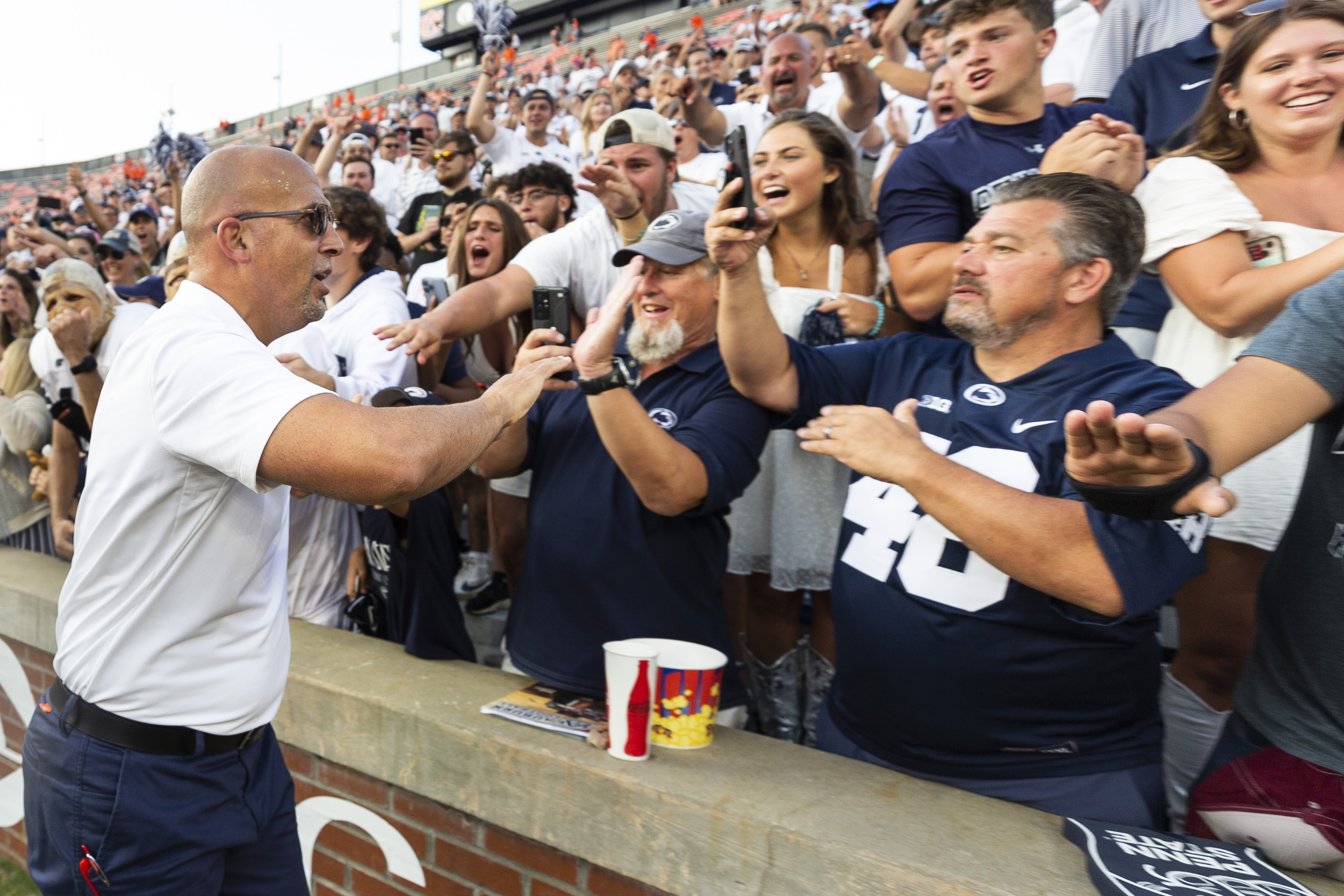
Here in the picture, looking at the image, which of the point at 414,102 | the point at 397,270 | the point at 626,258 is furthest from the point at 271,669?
the point at 414,102

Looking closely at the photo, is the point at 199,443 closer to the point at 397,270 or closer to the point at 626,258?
the point at 626,258

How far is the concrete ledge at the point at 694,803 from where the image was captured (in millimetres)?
1628

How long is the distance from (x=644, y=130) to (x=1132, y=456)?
9.51 feet

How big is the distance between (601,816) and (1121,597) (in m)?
1.16

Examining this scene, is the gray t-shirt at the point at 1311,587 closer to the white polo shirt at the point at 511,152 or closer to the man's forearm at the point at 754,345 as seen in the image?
the man's forearm at the point at 754,345

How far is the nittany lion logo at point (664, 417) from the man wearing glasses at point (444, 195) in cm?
351

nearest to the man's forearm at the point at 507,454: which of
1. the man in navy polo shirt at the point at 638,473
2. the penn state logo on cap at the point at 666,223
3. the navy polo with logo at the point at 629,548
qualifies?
the man in navy polo shirt at the point at 638,473

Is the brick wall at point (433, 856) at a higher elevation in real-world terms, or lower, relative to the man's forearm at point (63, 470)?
lower

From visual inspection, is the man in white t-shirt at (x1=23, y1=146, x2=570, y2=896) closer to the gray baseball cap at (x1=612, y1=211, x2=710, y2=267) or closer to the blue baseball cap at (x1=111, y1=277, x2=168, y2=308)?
the gray baseball cap at (x1=612, y1=211, x2=710, y2=267)

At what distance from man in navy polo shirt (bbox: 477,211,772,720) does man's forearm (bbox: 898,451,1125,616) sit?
0.76 meters

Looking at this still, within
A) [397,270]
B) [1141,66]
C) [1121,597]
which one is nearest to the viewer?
[1121,597]

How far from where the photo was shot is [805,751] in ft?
6.95

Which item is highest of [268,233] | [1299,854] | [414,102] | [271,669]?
[414,102]

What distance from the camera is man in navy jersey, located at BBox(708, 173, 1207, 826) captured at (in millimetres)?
1656
